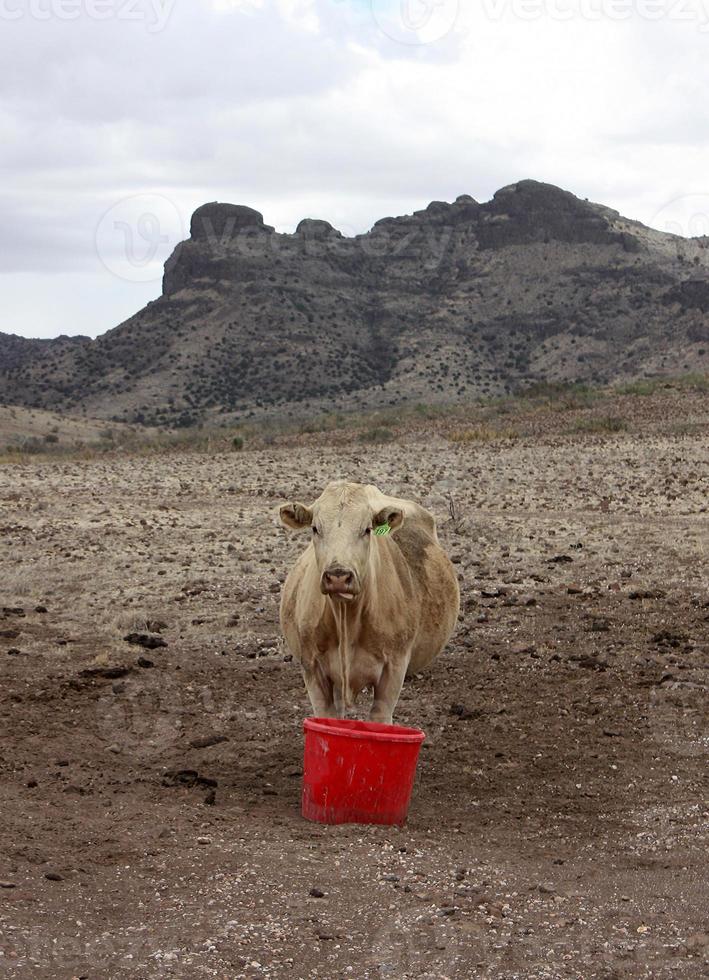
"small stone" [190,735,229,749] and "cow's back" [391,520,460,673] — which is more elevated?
"cow's back" [391,520,460,673]

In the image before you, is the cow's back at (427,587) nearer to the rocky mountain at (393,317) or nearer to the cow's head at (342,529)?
the cow's head at (342,529)

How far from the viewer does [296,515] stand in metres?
7.43

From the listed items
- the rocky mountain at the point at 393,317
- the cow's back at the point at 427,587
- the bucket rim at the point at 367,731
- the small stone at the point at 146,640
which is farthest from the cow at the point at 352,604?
the rocky mountain at the point at 393,317

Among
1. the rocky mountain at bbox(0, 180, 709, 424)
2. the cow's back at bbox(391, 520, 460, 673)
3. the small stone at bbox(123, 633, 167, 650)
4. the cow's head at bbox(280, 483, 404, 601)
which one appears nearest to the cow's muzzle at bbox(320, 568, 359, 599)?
the cow's head at bbox(280, 483, 404, 601)

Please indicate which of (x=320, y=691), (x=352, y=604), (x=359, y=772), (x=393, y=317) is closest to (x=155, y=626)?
(x=320, y=691)

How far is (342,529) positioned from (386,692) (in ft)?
4.30

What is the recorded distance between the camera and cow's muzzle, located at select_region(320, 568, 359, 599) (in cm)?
662

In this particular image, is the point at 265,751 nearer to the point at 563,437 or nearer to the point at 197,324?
the point at 563,437

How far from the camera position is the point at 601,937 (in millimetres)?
5219

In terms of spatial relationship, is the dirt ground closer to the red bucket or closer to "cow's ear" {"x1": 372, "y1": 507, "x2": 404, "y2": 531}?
the red bucket

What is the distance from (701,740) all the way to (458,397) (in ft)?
286

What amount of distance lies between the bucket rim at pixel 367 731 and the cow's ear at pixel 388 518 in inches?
47.7

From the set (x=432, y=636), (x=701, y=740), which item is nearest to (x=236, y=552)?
(x=432, y=636)

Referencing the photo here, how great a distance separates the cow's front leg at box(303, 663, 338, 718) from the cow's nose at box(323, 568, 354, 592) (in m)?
1.23
